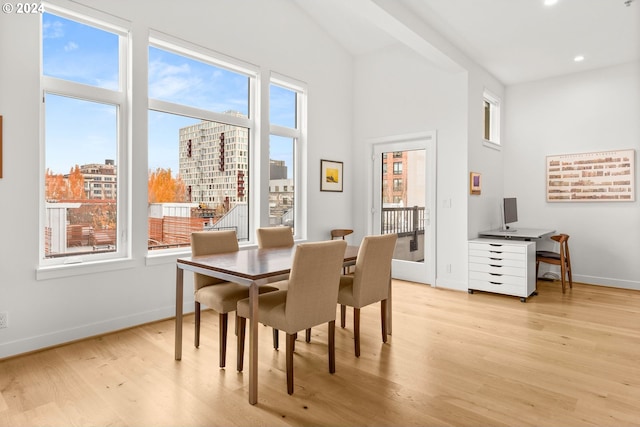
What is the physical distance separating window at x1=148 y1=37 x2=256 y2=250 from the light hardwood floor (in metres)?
1.11

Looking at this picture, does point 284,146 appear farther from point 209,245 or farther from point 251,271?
point 251,271

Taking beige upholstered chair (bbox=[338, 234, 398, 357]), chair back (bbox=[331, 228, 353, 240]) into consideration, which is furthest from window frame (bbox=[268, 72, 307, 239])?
beige upholstered chair (bbox=[338, 234, 398, 357])

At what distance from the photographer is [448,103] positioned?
197 inches

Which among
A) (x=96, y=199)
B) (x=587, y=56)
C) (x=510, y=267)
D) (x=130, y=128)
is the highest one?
(x=587, y=56)

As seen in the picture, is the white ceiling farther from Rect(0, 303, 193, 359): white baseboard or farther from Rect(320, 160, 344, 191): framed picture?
Rect(0, 303, 193, 359): white baseboard

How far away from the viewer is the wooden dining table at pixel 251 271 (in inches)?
87.5

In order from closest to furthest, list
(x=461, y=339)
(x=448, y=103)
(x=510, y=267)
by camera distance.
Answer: (x=461, y=339), (x=510, y=267), (x=448, y=103)

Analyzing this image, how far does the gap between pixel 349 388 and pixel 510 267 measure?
307cm

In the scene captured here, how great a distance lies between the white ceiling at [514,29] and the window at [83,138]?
2136 mm

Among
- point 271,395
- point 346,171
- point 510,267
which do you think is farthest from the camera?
point 346,171

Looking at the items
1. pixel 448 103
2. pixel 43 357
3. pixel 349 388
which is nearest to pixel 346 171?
pixel 448 103

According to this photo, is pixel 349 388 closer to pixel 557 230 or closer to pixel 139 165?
pixel 139 165

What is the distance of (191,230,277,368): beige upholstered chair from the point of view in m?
2.67

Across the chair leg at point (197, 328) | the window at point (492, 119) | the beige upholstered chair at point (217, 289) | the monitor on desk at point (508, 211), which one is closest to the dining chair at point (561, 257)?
the monitor on desk at point (508, 211)
